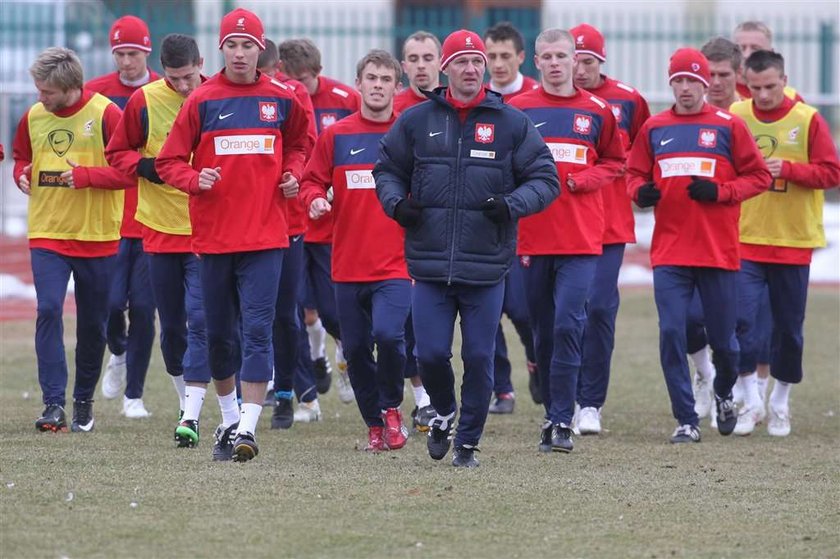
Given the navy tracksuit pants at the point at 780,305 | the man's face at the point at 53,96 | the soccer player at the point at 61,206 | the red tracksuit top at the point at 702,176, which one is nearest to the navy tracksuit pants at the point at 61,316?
the soccer player at the point at 61,206

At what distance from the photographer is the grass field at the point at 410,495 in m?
6.92

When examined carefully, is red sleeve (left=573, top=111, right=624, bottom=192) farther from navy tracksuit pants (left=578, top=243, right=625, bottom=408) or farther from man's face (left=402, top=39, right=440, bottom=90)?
man's face (left=402, top=39, right=440, bottom=90)

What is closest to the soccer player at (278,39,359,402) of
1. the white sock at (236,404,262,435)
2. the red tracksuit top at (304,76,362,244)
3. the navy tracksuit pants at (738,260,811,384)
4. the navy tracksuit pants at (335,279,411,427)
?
the red tracksuit top at (304,76,362,244)

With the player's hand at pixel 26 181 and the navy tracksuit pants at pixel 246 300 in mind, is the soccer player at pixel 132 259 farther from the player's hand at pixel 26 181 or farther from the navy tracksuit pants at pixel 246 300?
the navy tracksuit pants at pixel 246 300

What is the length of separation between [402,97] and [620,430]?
8.29 ft

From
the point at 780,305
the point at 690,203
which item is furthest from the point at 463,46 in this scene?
the point at 780,305

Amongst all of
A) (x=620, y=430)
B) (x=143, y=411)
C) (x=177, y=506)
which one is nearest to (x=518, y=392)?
(x=620, y=430)

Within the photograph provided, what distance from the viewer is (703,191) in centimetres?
1010

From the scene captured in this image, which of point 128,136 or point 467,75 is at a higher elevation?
point 467,75

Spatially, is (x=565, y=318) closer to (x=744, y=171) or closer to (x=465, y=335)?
(x=465, y=335)

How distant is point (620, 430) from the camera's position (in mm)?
11109

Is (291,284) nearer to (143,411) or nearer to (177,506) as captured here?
(143,411)

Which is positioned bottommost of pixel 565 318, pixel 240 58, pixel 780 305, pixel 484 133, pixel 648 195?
pixel 780 305

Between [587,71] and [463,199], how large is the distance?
2.66 metres
